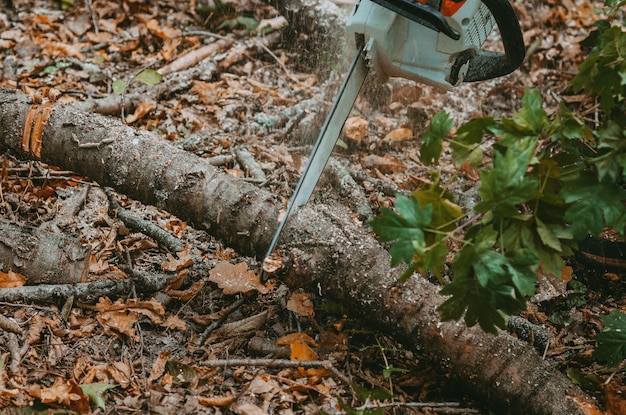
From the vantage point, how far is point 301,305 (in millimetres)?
2238

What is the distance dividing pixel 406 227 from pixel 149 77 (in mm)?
2501

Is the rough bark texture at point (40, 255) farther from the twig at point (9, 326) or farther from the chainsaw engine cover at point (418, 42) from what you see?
the chainsaw engine cover at point (418, 42)

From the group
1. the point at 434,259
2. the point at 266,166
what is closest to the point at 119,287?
the point at 266,166

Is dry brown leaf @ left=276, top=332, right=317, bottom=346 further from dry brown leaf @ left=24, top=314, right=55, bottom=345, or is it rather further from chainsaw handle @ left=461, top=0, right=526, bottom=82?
chainsaw handle @ left=461, top=0, right=526, bottom=82

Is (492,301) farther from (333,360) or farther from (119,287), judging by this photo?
(119,287)

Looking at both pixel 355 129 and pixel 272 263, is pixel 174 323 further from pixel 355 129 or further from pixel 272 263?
pixel 355 129

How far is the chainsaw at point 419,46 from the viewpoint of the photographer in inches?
72.5

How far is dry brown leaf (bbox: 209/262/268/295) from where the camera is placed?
224 centimetres

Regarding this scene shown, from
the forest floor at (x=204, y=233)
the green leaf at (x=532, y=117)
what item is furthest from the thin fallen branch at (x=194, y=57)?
the green leaf at (x=532, y=117)

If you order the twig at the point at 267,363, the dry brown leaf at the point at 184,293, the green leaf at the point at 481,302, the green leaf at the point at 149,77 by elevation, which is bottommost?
the dry brown leaf at the point at 184,293

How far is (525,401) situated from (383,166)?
1.51 meters

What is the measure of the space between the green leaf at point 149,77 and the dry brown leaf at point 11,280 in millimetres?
1593

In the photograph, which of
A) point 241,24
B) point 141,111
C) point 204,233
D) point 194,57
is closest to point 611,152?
point 204,233

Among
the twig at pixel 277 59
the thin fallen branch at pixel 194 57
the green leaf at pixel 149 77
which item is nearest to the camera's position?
the green leaf at pixel 149 77
